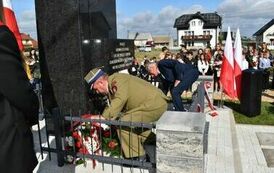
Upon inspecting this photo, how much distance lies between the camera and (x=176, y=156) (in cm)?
375

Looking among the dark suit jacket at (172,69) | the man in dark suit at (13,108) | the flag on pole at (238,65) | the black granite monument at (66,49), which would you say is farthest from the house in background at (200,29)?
the man in dark suit at (13,108)

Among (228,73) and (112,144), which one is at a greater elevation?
(228,73)

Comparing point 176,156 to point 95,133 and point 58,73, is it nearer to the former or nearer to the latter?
point 95,133

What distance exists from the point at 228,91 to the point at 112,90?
598cm

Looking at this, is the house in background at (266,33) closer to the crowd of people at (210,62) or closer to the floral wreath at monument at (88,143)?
the crowd of people at (210,62)

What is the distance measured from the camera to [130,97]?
4469 millimetres

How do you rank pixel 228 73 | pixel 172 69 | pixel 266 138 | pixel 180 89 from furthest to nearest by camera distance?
pixel 228 73 < pixel 172 69 < pixel 180 89 < pixel 266 138

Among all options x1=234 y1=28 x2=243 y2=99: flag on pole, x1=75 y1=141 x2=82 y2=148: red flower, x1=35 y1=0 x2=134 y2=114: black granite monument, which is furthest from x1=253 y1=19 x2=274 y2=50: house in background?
x1=75 y1=141 x2=82 y2=148: red flower

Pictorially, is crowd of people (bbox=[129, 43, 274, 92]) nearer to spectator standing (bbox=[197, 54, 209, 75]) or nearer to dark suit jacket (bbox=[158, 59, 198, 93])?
spectator standing (bbox=[197, 54, 209, 75])

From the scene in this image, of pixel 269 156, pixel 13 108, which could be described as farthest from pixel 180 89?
pixel 13 108

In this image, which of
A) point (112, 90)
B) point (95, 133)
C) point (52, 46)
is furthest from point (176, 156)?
point (52, 46)

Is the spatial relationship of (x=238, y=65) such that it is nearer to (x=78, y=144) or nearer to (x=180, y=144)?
(x=78, y=144)

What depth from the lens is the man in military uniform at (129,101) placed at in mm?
4223

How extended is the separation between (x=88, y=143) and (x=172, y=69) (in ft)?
10.2
